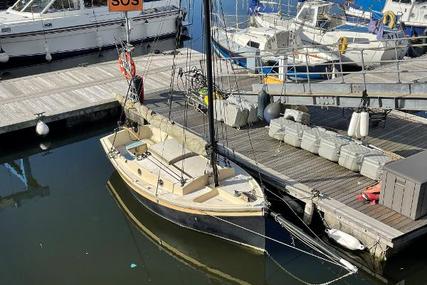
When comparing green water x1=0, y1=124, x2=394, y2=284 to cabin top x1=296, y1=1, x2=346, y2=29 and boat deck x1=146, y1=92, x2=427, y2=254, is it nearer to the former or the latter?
boat deck x1=146, y1=92, x2=427, y2=254

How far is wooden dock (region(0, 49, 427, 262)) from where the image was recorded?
1153 centimetres

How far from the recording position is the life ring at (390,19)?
2650 centimetres

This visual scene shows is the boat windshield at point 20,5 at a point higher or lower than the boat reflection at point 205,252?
higher

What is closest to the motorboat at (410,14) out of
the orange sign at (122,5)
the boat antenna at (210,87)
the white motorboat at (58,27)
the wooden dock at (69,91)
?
the wooden dock at (69,91)

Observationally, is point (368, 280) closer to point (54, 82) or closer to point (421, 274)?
point (421, 274)

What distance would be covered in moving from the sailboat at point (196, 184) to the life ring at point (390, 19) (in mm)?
16299

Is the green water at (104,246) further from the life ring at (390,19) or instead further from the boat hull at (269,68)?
the life ring at (390,19)

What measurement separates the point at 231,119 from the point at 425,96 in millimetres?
6126

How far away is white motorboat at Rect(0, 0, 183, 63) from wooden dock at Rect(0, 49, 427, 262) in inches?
224

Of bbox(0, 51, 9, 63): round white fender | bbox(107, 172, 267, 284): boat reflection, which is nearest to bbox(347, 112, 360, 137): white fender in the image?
bbox(107, 172, 267, 284): boat reflection

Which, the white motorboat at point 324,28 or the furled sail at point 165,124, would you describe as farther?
the white motorboat at point 324,28

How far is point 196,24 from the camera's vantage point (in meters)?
39.4

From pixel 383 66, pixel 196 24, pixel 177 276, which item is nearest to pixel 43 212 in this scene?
pixel 177 276

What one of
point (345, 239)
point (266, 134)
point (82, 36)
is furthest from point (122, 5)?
point (82, 36)
